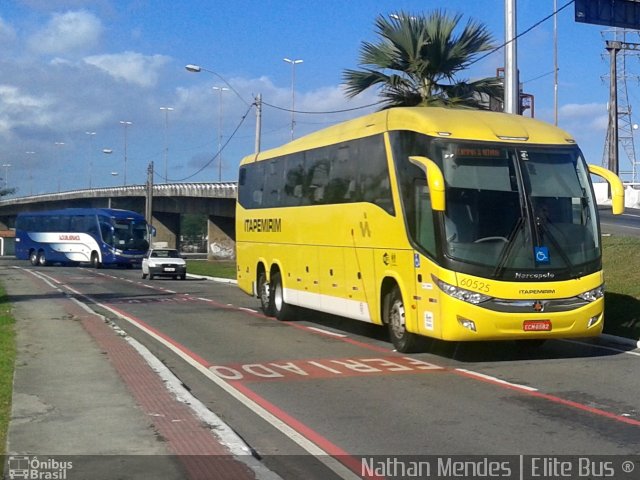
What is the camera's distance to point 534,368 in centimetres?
1289

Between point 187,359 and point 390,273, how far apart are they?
3473mm

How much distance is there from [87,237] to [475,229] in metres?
51.7

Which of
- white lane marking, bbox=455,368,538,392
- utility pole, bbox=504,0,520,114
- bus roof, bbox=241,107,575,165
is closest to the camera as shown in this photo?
white lane marking, bbox=455,368,538,392

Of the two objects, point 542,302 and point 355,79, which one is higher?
point 355,79

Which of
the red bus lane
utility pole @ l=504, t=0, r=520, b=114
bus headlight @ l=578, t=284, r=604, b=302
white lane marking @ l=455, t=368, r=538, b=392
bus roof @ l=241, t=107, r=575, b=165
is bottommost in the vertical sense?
the red bus lane

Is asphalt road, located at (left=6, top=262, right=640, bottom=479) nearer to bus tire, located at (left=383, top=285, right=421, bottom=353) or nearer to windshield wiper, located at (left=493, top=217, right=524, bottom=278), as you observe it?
bus tire, located at (left=383, top=285, right=421, bottom=353)

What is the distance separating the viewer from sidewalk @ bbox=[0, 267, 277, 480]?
288 inches

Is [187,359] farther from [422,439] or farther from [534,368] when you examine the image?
[422,439]

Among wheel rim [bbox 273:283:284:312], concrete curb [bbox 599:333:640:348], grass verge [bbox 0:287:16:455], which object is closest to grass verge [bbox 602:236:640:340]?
concrete curb [bbox 599:333:640:348]

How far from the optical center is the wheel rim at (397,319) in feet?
47.4

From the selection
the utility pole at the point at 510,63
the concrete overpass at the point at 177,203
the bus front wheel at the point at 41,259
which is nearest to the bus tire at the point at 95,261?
the bus front wheel at the point at 41,259

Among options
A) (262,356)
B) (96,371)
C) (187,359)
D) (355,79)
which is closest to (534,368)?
(262,356)

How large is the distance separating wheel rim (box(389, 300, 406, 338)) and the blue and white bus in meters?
45.7

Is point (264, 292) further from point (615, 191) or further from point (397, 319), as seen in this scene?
point (615, 191)
